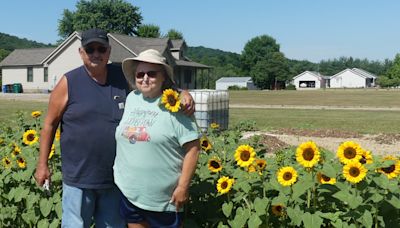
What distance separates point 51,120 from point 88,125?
271mm

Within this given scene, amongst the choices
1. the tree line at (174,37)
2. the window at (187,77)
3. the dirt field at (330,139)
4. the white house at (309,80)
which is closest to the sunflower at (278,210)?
the dirt field at (330,139)

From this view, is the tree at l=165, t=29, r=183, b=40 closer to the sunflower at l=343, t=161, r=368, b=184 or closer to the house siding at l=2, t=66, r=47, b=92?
the house siding at l=2, t=66, r=47, b=92

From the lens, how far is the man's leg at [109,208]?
3.19 meters

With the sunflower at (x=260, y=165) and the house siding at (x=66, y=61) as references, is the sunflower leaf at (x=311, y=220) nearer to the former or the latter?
the sunflower at (x=260, y=165)

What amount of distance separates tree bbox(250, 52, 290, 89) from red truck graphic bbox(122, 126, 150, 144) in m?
81.4

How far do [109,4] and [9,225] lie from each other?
68.2m

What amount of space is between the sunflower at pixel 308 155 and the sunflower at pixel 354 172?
0.17 m

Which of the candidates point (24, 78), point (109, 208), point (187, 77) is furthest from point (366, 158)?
point (24, 78)

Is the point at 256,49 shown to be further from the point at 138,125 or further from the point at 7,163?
the point at 138,125

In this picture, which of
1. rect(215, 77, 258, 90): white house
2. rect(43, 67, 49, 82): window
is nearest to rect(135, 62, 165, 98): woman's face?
rect(43, 67, 49, 82): window

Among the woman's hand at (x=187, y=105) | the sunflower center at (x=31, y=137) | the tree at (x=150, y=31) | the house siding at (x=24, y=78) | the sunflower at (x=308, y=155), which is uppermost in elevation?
the tree at (x=150, y=31)

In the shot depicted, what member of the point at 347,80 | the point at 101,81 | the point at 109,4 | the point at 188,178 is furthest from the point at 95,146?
the point at 347,80

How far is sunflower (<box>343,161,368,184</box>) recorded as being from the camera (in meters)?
2.63

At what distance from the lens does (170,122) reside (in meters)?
2.75
